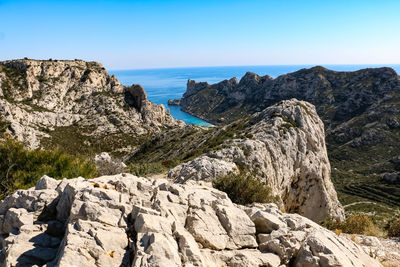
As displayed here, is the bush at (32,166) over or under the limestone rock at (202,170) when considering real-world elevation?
over

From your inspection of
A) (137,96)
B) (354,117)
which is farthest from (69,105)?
(354,117)

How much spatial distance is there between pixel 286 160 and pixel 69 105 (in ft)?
247

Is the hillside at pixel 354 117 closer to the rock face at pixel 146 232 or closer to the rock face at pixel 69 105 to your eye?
the rock face at pixel 146 232

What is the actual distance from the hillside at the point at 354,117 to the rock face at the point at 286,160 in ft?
109

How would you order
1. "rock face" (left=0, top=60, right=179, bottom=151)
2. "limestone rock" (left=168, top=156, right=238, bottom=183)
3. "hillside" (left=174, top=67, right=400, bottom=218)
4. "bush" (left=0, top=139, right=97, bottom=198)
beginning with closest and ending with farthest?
"bush" (left=0, top=139, right=97, bottom=198)
"limestone rock" (left=168, top=156, right=238, bottom=183)
"rock face" (left=0, top=60, right=179, bottom=151)
"hillside" (left=174, top=67, right=400, bottom=218)

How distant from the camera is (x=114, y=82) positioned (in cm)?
9400

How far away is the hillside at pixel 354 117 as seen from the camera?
6475 centimetres

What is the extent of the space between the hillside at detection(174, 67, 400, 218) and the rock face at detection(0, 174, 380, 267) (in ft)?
175

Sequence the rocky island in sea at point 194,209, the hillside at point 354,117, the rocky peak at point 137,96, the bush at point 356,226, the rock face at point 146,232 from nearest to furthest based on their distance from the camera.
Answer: the rock face at point 146,232
the rocky island in sea at point 194,209
the bush at point 356,226
the hillside at point 354,117
the rocky peak at point 137,96

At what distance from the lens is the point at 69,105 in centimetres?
7762

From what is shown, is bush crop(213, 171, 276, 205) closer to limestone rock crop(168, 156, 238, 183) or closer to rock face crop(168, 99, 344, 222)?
limestone rock crop(168, 156, 238, 183)

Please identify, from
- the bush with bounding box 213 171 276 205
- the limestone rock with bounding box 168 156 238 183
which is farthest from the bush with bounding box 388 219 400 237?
the limestone rock with bounding box 168 156 238 183

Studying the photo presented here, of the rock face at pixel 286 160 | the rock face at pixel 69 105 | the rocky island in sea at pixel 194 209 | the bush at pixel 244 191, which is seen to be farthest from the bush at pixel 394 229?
the rock face at pixel 69 105

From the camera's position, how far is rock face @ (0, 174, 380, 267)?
5.12 metres
